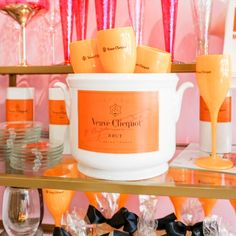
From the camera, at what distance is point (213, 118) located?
681 mm

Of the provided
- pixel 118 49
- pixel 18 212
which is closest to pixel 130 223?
pixel 18 212

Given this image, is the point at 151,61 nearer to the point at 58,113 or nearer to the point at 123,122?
the point at 123,122

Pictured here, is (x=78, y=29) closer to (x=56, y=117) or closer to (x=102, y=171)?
(x=56, y=117)

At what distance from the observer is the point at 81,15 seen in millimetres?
829

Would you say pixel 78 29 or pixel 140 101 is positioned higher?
pixel 78 29

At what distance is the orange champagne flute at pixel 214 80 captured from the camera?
0.63 metres

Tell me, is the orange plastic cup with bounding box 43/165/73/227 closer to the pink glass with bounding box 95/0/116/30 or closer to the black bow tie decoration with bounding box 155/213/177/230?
the black bow tie decoration with bounding box 155/213/177/230

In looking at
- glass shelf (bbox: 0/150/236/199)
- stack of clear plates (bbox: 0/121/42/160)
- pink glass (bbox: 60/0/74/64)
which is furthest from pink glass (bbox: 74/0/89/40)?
glass shelf (bbox: 0/150/236/199)

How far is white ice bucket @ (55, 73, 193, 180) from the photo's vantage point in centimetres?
59

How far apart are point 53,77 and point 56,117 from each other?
0.21m

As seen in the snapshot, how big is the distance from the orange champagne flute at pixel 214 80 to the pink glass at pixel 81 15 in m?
0.30

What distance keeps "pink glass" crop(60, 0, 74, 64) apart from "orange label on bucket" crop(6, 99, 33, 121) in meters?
0.15

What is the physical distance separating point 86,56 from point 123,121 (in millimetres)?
136

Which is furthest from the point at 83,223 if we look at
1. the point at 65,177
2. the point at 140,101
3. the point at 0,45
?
the point at 0,45
